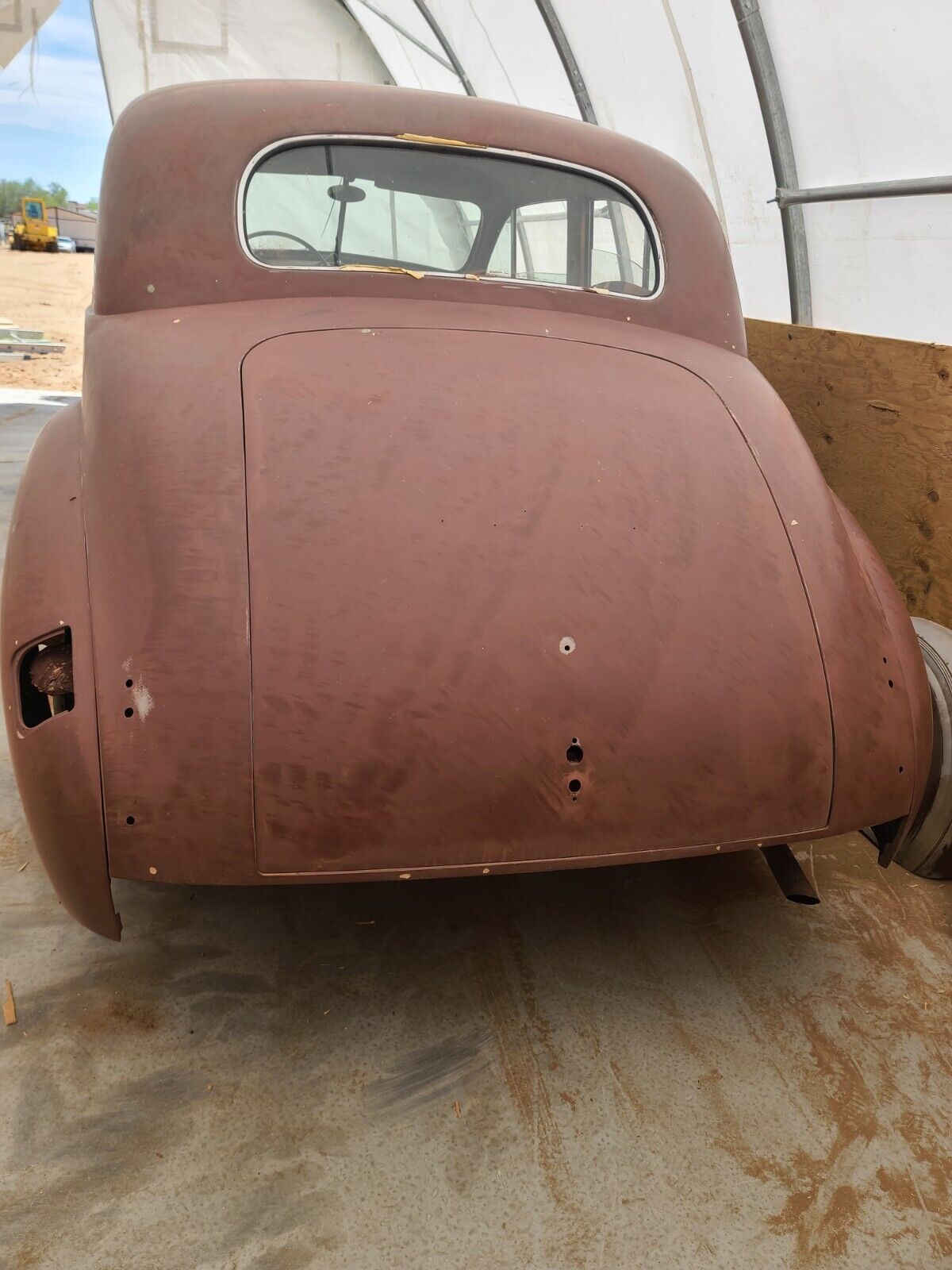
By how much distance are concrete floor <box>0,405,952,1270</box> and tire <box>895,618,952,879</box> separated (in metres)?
0.15

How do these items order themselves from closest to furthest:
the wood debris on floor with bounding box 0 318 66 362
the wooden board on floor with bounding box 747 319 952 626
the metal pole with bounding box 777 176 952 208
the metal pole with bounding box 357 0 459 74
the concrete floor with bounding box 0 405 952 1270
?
the concrete floor with bounding box 0 405 952 1270
the wooden board on floor with bounding box 747 319 952 626
the metal pole with bounding box 777 176 952 208
the metal pole with bounding box 357 0 459 74
the wood debris on floor with bounding box 0 318 66 362

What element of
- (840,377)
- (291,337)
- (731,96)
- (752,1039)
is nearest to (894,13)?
(731,96)

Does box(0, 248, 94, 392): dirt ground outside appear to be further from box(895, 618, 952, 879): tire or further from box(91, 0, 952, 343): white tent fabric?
box(895, 618, 952, 879): tire

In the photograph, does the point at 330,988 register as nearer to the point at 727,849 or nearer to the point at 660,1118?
the point at 660,1118

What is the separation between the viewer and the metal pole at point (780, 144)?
495cm

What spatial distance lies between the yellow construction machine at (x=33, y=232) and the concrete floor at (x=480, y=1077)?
123ft

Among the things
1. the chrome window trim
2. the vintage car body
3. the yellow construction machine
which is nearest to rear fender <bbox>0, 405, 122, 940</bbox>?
the vintage car body


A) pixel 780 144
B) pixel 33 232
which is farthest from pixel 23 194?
pixel 780 144

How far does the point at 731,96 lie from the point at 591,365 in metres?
4.25

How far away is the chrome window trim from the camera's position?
251 centimetres

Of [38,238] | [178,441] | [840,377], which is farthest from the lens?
[38,238]

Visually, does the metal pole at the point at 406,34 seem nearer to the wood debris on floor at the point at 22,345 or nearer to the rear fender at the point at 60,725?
the wood debris on floor at the point at 22,345

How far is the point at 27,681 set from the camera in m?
1.84

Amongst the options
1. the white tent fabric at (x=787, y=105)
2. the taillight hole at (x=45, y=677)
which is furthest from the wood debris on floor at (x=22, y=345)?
the taillight hole at (x=45, y=677)
